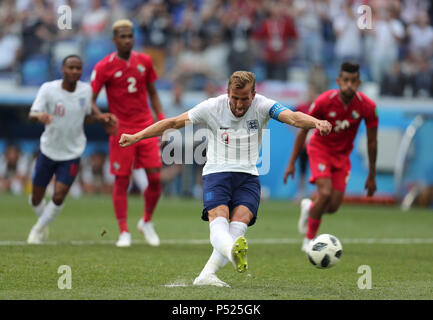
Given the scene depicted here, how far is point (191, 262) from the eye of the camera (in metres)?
9.35

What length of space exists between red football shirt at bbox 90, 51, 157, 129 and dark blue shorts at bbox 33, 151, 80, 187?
2.91ft

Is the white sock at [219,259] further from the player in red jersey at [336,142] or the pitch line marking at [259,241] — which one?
the pitch line marking at [259,241]

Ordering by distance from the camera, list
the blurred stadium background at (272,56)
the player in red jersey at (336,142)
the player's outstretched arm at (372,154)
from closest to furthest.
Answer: the player in red jersey at (336,142) < the player's outstretched arm at (372,154) < the blurred stadium background at (272,56)

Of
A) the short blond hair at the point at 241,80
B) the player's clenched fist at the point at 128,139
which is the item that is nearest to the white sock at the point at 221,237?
the player's clenched fist at the point at 128,139

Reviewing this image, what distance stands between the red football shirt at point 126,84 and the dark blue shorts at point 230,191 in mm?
3882

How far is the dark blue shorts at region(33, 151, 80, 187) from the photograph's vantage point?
11.1m

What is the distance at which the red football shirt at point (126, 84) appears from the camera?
1123 cm

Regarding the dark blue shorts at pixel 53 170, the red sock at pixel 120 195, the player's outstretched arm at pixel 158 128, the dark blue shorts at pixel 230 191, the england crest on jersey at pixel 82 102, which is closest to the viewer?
the player's outstretched arm at pixel 158 128

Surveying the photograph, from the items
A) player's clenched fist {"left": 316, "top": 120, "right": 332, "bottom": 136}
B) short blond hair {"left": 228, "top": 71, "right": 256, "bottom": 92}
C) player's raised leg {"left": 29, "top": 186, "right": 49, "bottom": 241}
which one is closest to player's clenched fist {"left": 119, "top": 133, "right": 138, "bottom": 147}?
short blond hair {"left": 228, "top": 71, "right": 256, "bottom": 92}

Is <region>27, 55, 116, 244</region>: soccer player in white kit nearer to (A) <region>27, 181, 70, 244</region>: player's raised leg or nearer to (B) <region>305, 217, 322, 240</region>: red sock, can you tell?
(A) <region>27, 181, 70, 244</region>: player's raised leg

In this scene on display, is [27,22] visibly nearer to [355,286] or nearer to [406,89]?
[406,89]
